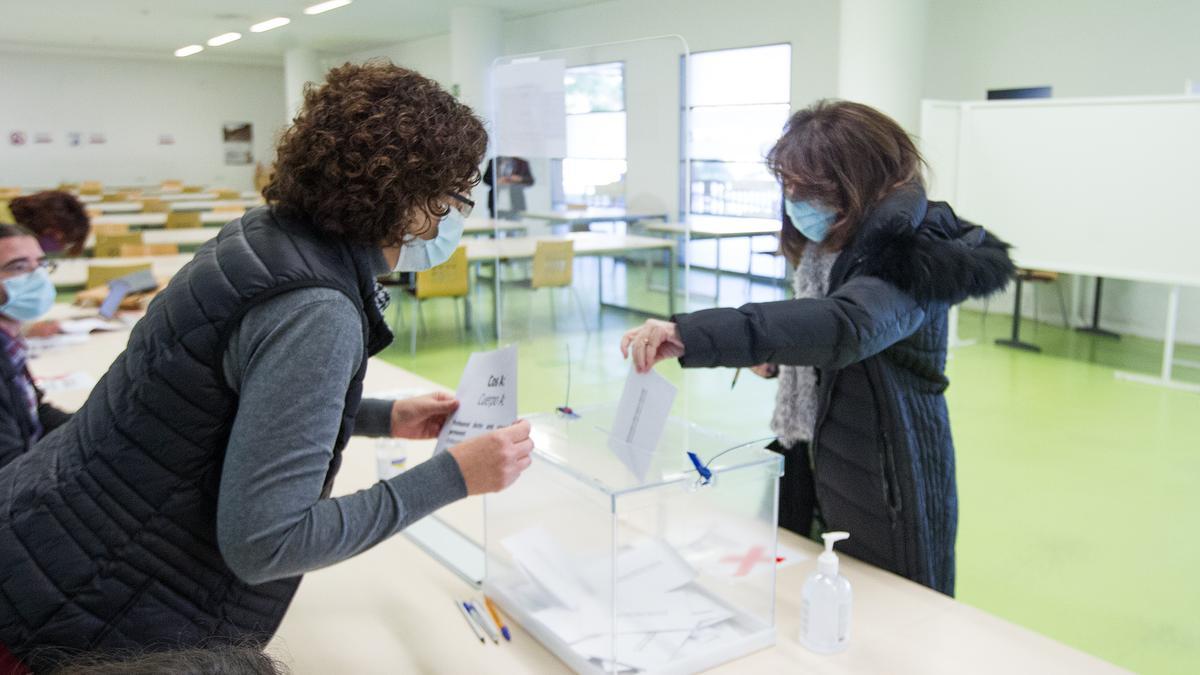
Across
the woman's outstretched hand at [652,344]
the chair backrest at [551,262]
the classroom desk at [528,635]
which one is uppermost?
the woman's outstretched hand at [652,344]

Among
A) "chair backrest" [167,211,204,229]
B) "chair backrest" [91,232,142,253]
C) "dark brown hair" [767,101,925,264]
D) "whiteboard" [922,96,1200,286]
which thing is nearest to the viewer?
"dark brown hair" [767,101,925,264]

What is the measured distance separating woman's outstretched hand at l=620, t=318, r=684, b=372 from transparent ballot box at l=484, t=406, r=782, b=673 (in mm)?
113

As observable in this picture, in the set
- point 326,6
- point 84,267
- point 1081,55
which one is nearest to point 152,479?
point 84,267

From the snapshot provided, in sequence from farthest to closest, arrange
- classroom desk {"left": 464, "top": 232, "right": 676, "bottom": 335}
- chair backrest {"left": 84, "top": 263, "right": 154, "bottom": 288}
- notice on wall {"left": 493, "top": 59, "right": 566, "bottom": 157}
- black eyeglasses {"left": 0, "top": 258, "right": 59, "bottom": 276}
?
classroom desk {"left": 464, "top": 232, "right": 676, "bottom": 335}, chair backrest {"left": 84, "top": 263, "right": 154, "bottom": 288}, notice on wall {"left": 493, "top": 59, "right": 566, "bottom": 157}, black eyeglasses {"left": 0, "top": 258, "right": 59, "bottom": 276}

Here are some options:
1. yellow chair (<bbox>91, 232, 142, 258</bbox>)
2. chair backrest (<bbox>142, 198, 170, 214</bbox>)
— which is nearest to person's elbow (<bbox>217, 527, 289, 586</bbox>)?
yellow chair (<bbox>91, 232, 142, 258</bbox>)

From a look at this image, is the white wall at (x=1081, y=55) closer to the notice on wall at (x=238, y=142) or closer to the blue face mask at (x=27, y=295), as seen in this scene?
the blue face mask at (x=27, y=295)

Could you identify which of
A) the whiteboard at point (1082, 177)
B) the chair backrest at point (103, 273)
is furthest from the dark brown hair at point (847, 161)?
the whiteboard at point (1082, 177)

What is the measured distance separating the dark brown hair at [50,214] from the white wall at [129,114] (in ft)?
40.1

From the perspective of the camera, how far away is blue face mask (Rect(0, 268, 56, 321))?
7.60ft

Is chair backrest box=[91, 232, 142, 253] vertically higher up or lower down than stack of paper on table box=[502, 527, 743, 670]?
higher up

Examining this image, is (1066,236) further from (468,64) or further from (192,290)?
(468,64)

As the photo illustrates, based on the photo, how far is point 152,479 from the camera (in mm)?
1036

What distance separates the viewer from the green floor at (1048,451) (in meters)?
2.92

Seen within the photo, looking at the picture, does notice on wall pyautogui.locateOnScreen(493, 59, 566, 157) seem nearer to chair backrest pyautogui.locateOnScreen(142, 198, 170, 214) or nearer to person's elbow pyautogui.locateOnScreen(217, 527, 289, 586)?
person's elbow pyautogui.locateOnScreen(217, 527, 289, 586)
